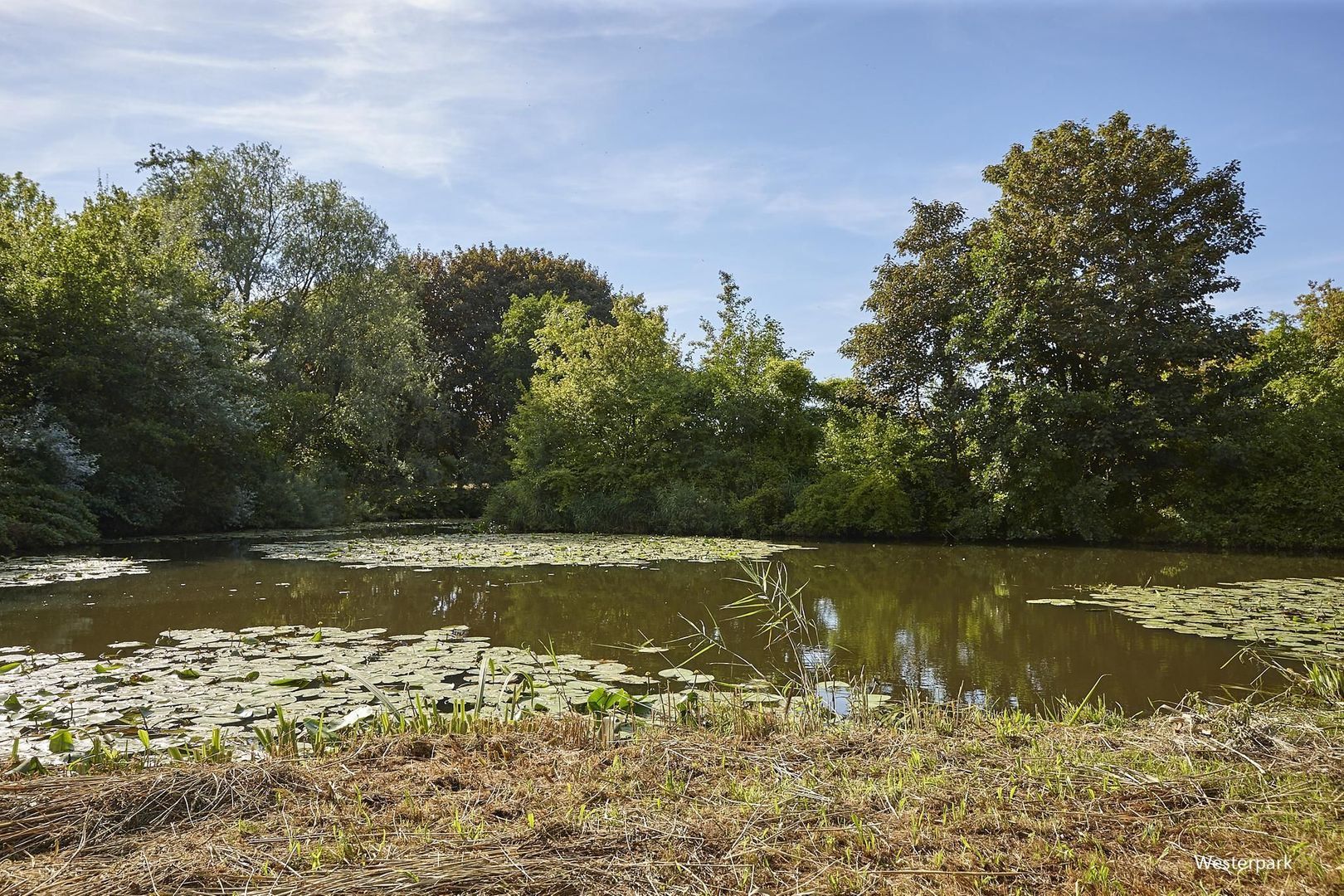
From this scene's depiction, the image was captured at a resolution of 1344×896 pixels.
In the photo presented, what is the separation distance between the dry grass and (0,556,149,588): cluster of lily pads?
31.8 feet

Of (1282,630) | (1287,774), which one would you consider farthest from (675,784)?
(1282,630)

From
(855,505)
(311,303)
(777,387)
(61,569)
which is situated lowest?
(61,569)

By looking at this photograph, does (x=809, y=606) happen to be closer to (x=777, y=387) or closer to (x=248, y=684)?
(x=248, y=684)

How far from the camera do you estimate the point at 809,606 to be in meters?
9.05

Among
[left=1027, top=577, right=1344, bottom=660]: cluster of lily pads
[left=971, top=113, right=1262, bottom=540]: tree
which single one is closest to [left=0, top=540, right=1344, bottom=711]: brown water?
A: [left=1027, top=577, right=1344, bottom=660]: cluster of lily pads

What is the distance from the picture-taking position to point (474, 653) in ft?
20.6

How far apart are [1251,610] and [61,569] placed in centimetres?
1496

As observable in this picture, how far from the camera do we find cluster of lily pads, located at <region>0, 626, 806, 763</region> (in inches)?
168

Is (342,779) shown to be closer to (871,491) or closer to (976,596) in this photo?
(976,596)

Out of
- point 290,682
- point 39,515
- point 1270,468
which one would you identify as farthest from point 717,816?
point 1270,468

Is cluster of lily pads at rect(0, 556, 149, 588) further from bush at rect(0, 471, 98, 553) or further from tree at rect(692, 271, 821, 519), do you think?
tree at rect(692, 271, 821, 519)

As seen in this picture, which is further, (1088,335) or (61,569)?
(1088,335)

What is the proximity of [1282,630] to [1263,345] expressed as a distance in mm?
14565

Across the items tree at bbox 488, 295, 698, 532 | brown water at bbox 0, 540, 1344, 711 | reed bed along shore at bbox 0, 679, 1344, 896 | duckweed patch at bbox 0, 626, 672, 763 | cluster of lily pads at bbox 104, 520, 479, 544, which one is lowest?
cluster of lily pads at bbox 104, 520, 479, 544
